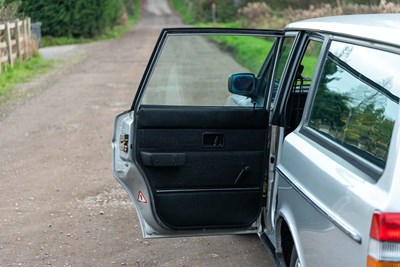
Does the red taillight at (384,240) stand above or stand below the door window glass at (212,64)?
above

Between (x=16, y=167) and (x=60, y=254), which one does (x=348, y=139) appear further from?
(x=16, y=167)

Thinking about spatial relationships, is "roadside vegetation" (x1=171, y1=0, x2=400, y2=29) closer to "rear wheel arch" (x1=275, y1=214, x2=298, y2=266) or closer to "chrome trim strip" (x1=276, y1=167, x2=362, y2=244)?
"rear wheel arch" (x1=275, y1=214, x2=298, y2=266)

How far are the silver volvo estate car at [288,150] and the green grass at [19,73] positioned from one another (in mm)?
9052

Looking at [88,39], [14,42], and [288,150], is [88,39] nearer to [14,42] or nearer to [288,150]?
[14,42]

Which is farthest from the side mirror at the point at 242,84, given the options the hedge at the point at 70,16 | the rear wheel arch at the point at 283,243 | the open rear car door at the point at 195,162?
the hedge at the point at 70,16

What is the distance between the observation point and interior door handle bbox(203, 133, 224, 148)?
4195 mm

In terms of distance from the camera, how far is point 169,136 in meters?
4.16

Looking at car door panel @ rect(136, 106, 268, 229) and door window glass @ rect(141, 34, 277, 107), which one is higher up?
car door panel @ rect(136, 106, 268, 229)

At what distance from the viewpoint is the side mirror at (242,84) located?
4379mm

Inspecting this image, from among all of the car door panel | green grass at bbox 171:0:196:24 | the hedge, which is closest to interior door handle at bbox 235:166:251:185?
the car door panel

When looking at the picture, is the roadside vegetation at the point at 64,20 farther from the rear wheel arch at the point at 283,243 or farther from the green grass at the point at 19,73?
the rear wheel arch at the point at 283,243

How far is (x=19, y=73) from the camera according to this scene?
16094 millimetres

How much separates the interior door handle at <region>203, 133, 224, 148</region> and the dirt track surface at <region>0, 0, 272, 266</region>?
1185 mm

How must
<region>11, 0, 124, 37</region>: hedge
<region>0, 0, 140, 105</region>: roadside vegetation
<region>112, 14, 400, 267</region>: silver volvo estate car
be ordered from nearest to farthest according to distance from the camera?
<region>112, 14, 400, 267</region>: silver volvo estate car
<region>0, 0, 140, 105</region>: roadside vegetation
<region>11, 0, 124, 37</region>: hedge
